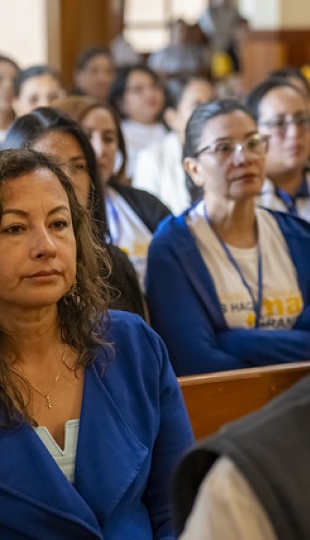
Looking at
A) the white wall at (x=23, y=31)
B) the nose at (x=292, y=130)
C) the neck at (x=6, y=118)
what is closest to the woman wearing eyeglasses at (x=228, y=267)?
the nose at (x=292, y=130)

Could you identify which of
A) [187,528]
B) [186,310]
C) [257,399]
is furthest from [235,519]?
[186,310]

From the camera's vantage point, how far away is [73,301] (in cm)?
166

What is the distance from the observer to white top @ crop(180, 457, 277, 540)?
2.20 feet

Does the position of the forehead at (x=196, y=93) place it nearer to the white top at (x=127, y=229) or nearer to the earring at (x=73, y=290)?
the white top at (x=127, y=229)

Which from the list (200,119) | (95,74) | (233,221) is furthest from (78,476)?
(95,74)

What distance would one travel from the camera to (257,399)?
215cm

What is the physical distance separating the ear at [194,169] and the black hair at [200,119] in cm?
2

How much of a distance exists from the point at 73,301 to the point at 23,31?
5872 millimetres

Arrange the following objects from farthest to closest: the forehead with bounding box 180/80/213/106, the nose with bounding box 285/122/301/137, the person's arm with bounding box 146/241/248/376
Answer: the forehead with bounding box 180/80/213/106 < the nose with bounding box 285/122/301/137 < the person's arm with bounding box 146/241/248/376

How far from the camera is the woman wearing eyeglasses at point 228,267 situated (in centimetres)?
247

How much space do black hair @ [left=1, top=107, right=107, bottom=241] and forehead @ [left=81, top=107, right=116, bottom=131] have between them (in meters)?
0.55

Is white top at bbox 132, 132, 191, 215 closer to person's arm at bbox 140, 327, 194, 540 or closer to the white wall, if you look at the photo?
person's arm at bbox 140, 327, 194, 540

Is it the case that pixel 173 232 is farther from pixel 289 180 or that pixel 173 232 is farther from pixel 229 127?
pixel 289 180

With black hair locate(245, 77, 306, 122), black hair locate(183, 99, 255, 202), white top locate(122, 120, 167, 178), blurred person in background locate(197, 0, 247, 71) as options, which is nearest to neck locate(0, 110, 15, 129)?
white top locate(122, 120, 167, 178)
